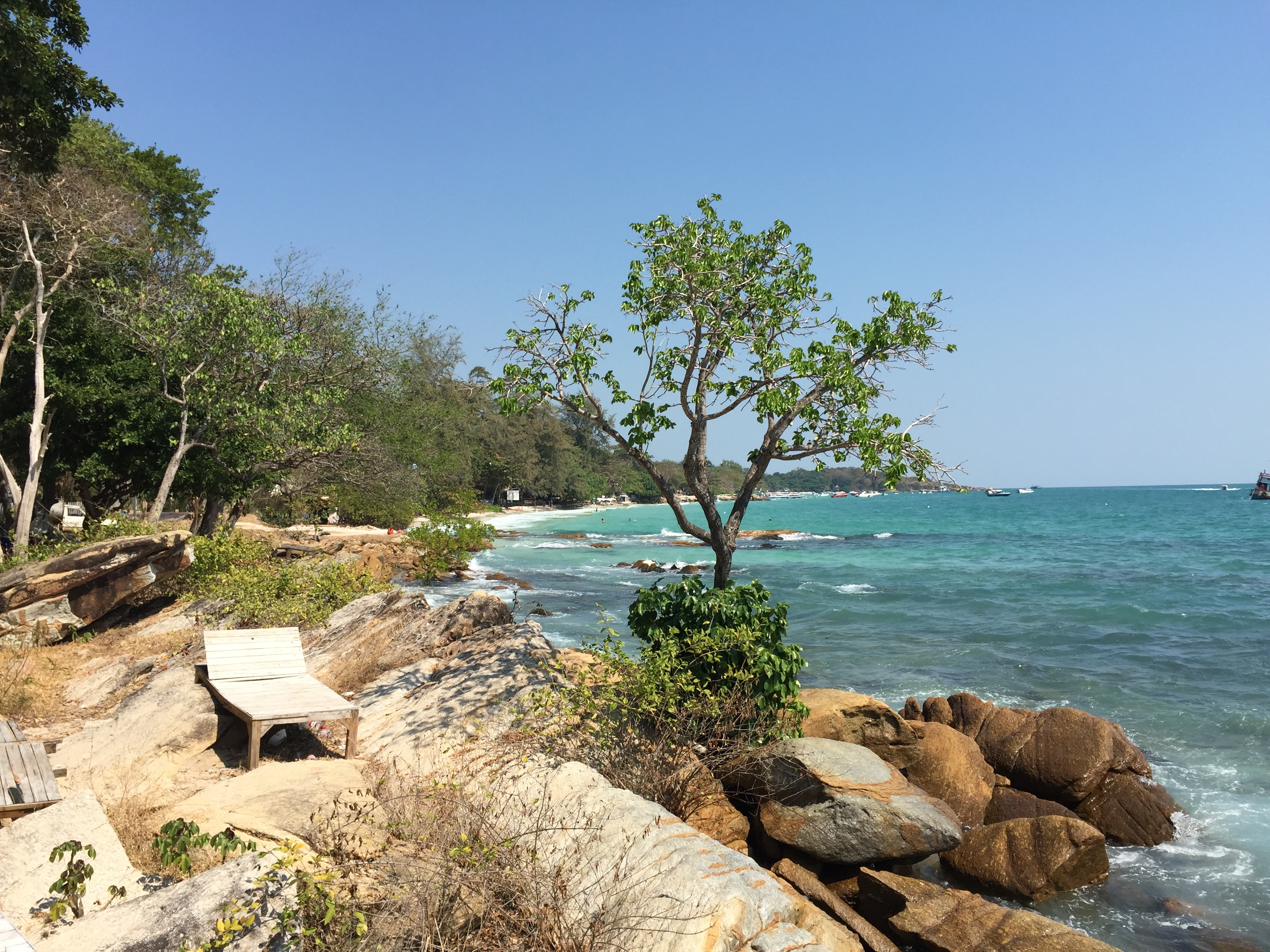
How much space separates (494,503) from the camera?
300ft

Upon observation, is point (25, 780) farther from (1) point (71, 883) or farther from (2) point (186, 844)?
(1) point (71, 883)

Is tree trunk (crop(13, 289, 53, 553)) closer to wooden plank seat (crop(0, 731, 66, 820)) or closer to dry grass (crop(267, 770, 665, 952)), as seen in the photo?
wooden plank seat (crop(0, 731, 66, 820))

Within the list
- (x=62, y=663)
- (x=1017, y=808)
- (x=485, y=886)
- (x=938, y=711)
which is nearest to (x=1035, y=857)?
(x=1017, y=808)

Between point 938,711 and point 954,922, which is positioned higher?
point 938,711

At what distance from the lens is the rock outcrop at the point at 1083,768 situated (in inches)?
367

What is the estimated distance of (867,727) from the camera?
9547 millimetres

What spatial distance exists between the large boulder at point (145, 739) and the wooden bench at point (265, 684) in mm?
255

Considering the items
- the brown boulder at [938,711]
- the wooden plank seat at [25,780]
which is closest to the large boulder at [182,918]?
the wooden plank seat at [25,780]

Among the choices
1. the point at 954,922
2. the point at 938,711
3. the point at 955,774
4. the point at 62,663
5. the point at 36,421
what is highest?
the point at 36,421

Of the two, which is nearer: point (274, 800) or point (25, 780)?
point (274, 800)

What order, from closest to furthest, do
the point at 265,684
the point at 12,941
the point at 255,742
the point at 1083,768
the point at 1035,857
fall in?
the point at 12,941
the point at 255,742
the point at 1035,857
the point at 265,684
the point at 1083,768

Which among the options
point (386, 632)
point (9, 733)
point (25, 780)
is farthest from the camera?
point (386, 632)

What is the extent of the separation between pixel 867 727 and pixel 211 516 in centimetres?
1694

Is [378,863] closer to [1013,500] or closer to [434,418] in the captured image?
[434,418]
